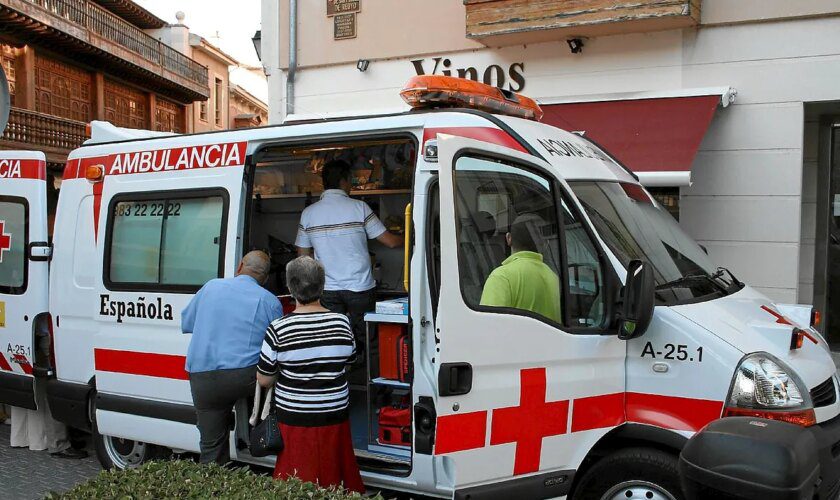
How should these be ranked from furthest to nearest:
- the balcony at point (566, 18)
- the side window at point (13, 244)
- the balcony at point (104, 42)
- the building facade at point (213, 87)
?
the building facade at point (213, 87)
the balcony at point (104, 42)
the balcony at point (566, 18)
the side window at point (13, 244)

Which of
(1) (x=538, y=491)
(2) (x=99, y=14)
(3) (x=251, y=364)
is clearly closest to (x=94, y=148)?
(3) (x=251, y=364)

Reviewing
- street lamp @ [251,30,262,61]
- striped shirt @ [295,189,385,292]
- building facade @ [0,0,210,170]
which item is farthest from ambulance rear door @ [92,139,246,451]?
building facade @ [0,0,210,170]

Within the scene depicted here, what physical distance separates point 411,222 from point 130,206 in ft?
8.35

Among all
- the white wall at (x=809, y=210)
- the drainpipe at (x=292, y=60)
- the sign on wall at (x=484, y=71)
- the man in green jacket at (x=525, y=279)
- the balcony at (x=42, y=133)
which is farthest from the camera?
the balcony at (x=42, y=133)

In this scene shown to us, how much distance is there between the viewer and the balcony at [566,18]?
28.3ft

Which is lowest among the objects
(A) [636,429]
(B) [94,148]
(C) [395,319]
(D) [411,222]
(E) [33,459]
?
(E) [33,459]

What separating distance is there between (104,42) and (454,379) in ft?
86.4

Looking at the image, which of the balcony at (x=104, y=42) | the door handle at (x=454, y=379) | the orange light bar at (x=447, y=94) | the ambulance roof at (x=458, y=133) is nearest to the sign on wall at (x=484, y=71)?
the ambulance roof at (x=458, y=133)

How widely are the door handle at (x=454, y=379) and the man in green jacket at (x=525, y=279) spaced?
1.39 ft

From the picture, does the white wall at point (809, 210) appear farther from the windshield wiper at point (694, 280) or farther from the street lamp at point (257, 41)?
the street lamp at point (257, 41)

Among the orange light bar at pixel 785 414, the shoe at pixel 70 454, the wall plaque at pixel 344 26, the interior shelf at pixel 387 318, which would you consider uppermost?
the wall plaque at pixel 344 26

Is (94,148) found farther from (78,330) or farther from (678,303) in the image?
(678,303)

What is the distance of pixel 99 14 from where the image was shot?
88.0 ft

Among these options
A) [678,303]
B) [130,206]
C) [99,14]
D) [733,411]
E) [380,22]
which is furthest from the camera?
[99,14]
